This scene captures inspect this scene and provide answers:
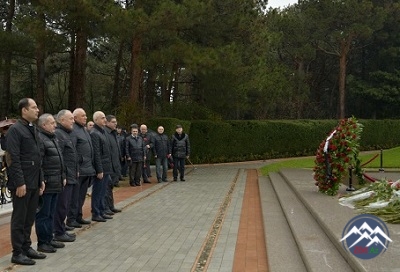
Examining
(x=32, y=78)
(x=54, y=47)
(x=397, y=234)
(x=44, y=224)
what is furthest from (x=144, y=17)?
(x=32, y=78)

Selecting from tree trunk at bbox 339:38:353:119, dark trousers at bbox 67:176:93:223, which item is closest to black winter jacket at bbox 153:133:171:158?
dark trousers at bbox 67:176:93:223

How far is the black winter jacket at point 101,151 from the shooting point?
784cm

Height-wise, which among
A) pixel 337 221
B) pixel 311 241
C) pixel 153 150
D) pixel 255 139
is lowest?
pixel 311 241

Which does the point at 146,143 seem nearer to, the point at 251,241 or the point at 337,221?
the point at 251,241

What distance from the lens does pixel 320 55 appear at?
42219 millimetres

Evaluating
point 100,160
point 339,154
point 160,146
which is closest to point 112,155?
point 100,160

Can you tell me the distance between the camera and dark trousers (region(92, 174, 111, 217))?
8246 millimetres

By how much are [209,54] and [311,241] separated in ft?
42.8

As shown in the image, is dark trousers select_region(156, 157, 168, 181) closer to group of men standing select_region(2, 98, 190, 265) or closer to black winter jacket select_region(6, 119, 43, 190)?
group of men standing select_region(2, 98, 190, 265)

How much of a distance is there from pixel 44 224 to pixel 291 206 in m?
5.09

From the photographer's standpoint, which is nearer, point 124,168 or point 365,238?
point 365,238

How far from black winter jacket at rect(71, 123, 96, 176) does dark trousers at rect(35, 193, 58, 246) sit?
1.20 m

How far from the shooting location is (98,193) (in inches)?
327

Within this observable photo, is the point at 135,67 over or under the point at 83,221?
over
